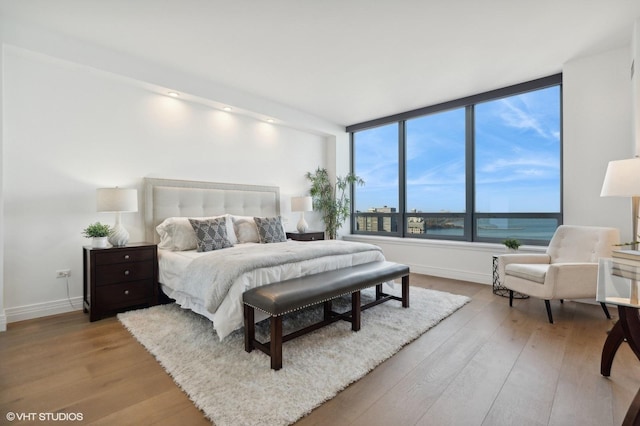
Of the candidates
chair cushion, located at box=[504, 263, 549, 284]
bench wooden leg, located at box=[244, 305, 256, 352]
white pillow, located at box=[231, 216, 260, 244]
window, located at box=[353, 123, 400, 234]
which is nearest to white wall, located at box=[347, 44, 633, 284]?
chair cushion, located at box=[504, 263, 549, 284]

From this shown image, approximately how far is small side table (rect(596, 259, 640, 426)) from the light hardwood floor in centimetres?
16

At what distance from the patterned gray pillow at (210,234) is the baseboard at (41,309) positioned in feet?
4.54

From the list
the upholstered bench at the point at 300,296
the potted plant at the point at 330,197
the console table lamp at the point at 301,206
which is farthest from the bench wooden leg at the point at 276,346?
the potted plant at the point at 330,197

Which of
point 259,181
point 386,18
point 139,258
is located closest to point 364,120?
point 259,181

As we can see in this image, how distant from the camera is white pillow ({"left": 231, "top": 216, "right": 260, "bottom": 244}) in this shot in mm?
4164

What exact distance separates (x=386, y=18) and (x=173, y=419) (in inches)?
131

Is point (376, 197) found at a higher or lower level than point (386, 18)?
lower

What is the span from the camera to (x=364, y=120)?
19.7ft

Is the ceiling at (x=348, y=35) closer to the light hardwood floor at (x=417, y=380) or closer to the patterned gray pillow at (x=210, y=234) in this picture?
the patterned gray pillow at (x=210, y=234)

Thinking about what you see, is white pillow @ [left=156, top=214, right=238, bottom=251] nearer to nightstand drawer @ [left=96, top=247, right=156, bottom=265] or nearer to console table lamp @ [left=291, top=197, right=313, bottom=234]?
nightstand drawer @ [left=96, top=247, right=156, bottom=265]

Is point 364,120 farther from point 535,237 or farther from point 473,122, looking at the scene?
point 535,237

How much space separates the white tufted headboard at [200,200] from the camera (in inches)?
151

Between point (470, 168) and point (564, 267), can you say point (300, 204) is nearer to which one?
point (470, 168)

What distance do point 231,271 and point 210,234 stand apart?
4.50 ft
